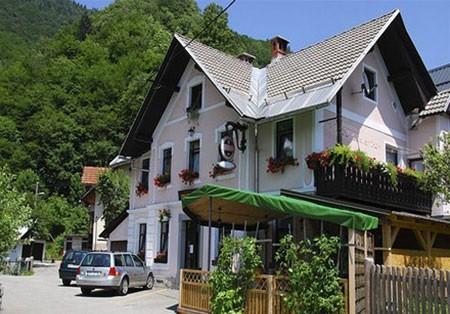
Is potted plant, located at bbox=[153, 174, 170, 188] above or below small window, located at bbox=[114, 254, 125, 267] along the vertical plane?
above

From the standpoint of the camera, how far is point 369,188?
16.7 m

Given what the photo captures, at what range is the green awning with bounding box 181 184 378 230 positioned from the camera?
10.7 meters

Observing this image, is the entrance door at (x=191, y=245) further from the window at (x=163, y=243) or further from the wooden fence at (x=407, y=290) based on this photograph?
the wooden fence at (x=407, y=290)

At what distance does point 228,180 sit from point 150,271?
515 centimetres

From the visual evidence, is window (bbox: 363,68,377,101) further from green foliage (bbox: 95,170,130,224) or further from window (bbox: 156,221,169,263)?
green foliage (bbox: 95,170,130,224)

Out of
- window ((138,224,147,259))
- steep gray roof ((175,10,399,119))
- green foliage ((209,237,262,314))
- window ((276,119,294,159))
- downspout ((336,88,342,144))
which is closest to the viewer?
green foliage ((209,237,262,314))

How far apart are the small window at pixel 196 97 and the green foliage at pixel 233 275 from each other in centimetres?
1082

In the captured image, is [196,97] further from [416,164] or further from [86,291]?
[416,164]

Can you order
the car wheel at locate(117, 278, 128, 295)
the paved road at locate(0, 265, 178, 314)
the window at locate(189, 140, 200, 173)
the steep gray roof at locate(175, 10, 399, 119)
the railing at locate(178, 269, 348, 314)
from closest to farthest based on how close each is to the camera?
the railing at locate(178, 269, 348, 314)
the paved road at locate(0, 265, 178, 314)
the steep gray roof at locate(175, 10, 399, 119)
the car wheel at locate(117, 278, 128, 295)
the window at locate(189, 140, 200, 173)

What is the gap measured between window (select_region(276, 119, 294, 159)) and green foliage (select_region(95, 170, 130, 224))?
22.2 m

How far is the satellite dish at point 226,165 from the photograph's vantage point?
1886 cm

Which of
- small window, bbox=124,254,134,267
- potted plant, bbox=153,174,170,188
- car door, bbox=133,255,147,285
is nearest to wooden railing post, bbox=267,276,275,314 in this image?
small window, bbox=124,254,134,267

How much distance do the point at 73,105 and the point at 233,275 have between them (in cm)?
5740

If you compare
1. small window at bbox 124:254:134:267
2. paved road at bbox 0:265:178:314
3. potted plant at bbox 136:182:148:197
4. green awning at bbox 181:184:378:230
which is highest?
potted plant at bbox 136:182:148:197
